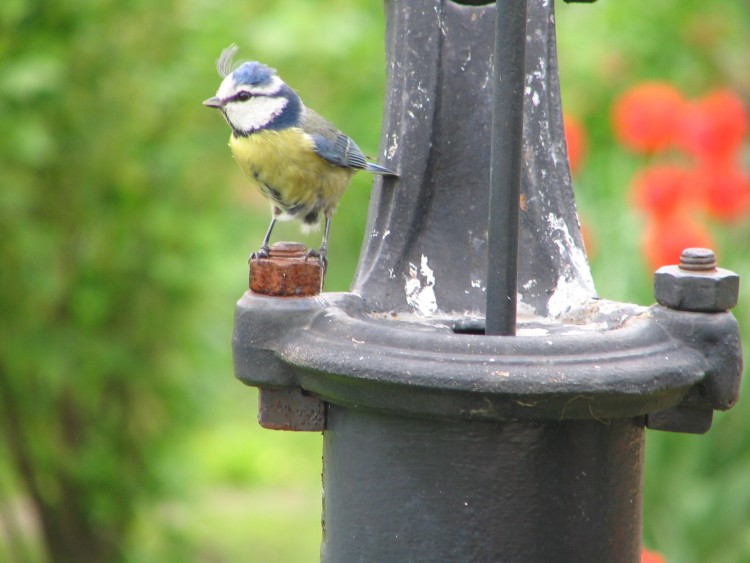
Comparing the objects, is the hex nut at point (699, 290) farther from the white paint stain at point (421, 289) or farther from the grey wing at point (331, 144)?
the grey wing at point (331, 144)

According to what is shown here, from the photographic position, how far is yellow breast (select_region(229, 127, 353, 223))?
2469 millimetres

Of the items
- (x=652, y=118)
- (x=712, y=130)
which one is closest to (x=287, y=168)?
(x=652, y=118)

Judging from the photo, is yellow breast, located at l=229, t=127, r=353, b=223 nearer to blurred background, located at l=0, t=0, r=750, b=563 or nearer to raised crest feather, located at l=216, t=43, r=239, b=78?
raised crest feather, located at l=216, t=43, r=239, b=78

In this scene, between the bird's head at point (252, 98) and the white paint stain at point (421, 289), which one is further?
the bird's head at point (252, 98)

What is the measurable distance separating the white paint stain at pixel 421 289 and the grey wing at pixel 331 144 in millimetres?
745

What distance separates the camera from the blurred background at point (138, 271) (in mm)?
3709

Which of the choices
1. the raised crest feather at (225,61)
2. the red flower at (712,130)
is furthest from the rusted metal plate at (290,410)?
the red flower at (712,130)

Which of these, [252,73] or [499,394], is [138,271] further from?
[499,394]

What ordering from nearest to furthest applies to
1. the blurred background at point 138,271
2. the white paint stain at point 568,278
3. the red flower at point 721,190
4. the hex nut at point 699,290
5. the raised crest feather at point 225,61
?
the hex nut at point 699,290 → the white paint stain at point 568,278 → the raised crest feather at point 225,61 → the blurred background at point 138,271 → the red flower at point 721,190

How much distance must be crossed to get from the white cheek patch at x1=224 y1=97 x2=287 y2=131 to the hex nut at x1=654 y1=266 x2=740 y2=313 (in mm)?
1152

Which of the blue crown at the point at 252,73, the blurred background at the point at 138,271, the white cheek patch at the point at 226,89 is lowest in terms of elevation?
the blurred background at the point at 138,271

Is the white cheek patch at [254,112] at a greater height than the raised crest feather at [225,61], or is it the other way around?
the raised crest feather at [225,61]

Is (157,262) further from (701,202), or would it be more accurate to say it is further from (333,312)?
(333,312)

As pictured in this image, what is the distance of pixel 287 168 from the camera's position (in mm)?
2465
